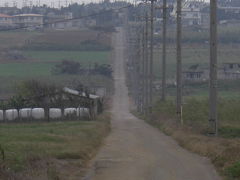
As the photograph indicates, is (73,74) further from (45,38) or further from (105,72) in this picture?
(45,38)

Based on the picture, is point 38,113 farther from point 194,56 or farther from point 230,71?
point 194,56

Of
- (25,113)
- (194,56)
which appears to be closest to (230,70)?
(194,56)

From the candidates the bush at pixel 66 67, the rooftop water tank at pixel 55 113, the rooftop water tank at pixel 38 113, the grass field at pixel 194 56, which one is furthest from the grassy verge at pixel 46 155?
the bush at pixel 66 67

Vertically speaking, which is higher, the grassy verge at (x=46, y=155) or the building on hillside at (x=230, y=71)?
the grassy verge at (x=46, y=155)

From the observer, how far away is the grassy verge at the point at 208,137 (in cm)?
1833

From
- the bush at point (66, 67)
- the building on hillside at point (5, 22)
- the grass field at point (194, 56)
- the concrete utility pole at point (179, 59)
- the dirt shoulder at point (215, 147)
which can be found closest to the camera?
the dirt shoulder at point (215, 147)

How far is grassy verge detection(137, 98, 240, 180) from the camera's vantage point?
60.1 feet

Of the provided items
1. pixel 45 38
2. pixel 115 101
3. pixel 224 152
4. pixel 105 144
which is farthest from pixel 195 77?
pixel 224 152

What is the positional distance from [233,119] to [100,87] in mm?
56759

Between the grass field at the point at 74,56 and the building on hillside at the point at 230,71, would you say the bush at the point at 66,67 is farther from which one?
the building on hillside at the point at 230,71

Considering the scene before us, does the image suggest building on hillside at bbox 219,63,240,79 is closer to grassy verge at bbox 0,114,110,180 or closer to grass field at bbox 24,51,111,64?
grass field at bbox 24,51,111,64

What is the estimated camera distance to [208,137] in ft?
82.2

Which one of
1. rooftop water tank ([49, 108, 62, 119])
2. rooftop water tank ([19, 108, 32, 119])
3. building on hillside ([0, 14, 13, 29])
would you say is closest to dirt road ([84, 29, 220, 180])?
rooftop water tank ([19, 108, 32, 119])

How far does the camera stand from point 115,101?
8788 centimetres
